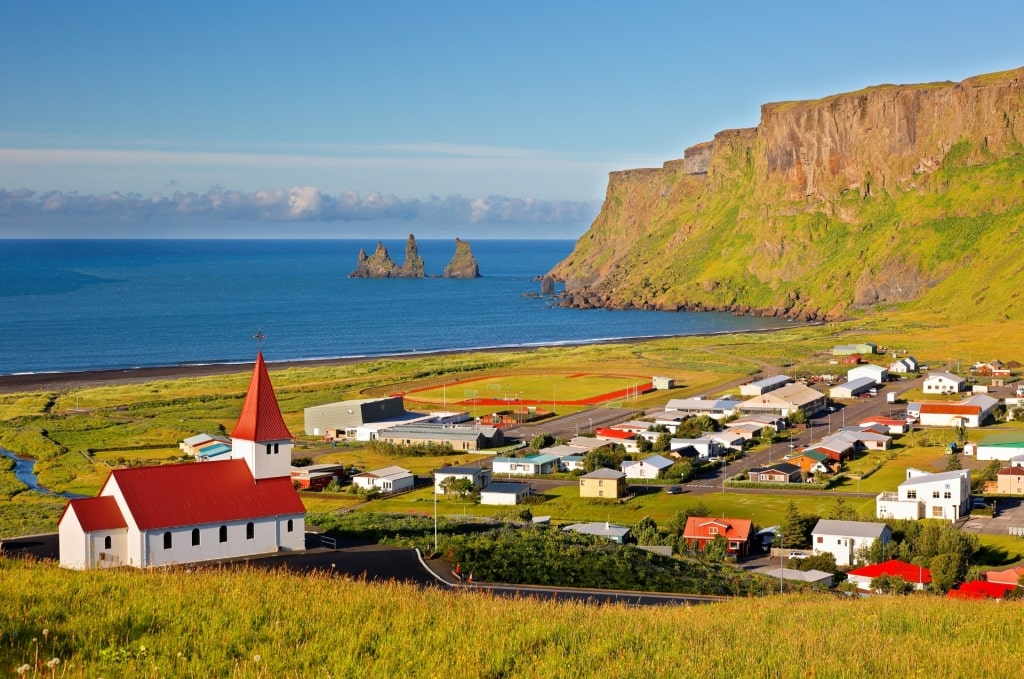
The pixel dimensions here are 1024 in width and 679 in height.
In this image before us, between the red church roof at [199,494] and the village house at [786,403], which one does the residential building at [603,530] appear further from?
the village house at [786,403]

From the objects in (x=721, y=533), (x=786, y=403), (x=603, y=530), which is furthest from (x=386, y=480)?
(x=786, y=403)

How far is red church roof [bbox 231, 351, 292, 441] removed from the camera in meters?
33.7

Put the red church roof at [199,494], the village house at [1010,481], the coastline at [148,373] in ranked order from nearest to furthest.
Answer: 1. the red church roof at [199,494]
2. the village house at [1010,481]
3. the coastline at [148,373]

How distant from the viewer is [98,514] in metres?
31.2

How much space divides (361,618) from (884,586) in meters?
24.7

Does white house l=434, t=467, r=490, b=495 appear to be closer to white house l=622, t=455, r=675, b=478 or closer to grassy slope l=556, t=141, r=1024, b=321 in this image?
white house l=622, t=455, r=675, b=478

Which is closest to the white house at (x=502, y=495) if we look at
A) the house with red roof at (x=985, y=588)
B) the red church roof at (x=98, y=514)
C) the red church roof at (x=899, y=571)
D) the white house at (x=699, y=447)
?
the white house at (x=699, y=447)

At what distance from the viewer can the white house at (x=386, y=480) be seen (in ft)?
185

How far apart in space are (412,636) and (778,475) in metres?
47.2

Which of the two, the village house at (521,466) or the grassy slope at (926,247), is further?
the grassy slope at (926,247)

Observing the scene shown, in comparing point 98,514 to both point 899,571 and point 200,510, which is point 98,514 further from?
point 899,571

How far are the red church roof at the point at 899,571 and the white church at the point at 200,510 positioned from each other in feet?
57.6

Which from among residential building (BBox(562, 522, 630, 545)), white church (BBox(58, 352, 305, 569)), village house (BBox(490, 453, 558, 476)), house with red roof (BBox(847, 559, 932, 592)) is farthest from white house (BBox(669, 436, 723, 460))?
white church (BBox(58, 352, 305, 569))

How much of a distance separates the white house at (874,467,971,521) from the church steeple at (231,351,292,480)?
1045 inches
